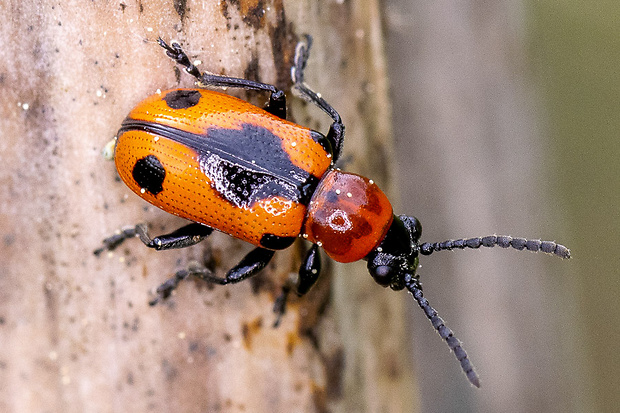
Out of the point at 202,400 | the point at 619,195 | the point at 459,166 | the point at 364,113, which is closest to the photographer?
the point at 202,400

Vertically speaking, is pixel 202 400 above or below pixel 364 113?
below

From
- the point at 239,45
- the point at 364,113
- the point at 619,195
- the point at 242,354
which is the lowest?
the point at 242,354

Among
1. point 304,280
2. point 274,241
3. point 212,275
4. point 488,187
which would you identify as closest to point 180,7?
point 274,241

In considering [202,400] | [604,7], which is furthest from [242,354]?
[604,7]

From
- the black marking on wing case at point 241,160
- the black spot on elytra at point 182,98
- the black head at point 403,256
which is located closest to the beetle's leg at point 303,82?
the black marking on wing case at point 241,160

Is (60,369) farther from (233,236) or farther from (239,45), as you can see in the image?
(239,45)
